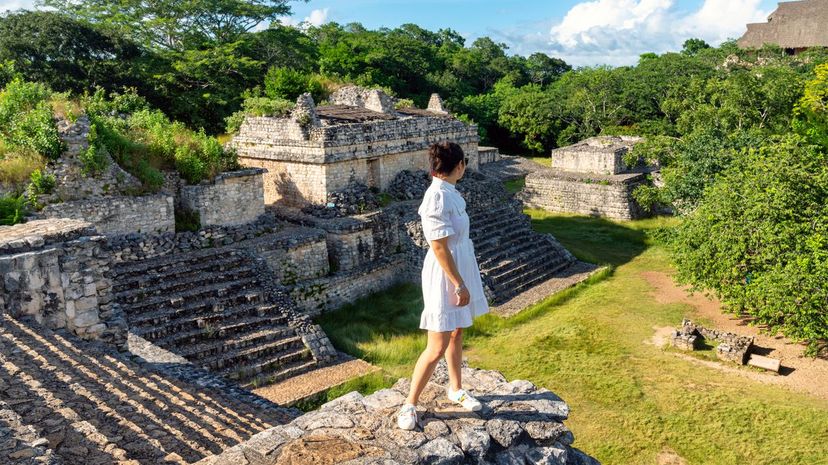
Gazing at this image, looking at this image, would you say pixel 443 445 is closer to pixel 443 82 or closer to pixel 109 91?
pixel 109 91

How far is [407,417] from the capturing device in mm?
4348

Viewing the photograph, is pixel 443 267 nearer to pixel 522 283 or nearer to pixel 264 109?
pixel 522 283

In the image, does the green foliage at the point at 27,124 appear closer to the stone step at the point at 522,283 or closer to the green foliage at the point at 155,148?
the green foliage at the point at 155,148

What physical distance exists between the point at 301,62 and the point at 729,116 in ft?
61.9

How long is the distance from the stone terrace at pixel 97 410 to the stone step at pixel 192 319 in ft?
9.59

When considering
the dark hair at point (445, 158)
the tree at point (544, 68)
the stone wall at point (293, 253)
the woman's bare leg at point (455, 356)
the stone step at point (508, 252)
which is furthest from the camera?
the tree at point (544, 68)

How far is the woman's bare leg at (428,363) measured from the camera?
452 cm

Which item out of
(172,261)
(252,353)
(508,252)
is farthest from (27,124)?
(508,252)

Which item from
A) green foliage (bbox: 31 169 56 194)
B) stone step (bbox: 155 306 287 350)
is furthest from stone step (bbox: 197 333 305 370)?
green foliage (bbox: 31 169 56 194)

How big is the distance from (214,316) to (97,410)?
234 inches

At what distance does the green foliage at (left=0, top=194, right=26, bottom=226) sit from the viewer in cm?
927

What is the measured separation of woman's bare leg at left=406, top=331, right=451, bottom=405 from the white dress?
8cm

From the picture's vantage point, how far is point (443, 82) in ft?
139

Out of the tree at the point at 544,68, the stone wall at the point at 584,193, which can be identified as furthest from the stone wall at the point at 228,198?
the tree at the point at 544,68
